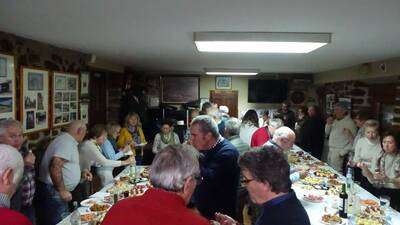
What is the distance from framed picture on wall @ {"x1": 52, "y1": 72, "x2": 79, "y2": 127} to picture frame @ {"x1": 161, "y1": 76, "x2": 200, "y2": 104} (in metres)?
4.78

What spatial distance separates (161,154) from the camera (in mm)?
1644

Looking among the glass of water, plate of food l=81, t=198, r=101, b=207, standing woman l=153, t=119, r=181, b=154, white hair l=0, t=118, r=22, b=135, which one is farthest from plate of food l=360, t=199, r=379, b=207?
standing woman l=153, t=119, r=181, b=154

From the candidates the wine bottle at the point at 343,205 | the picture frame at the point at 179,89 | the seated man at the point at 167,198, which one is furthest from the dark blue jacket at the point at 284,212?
the picture frame at the point at 179,89

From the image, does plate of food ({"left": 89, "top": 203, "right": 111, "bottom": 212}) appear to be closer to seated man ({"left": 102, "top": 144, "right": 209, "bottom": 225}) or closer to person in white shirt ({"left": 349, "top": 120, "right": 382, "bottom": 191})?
seated man ({"left": 102, "top": 144, "right": 209, "bottom": 225})

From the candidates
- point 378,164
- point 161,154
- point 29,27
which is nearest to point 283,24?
point 161,154

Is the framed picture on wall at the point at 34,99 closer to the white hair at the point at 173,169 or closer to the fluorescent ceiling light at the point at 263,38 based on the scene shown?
the fluorescent ceiling light at the point at 263,38

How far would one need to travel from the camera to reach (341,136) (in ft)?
20.2

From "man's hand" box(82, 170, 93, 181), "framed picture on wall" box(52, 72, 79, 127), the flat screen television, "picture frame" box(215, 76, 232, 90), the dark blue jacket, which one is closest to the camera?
the dark blue jacket

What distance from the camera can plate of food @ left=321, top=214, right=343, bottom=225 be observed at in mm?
2758

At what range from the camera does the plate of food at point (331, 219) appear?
2.76 m

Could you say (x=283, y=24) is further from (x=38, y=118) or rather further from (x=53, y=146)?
(x=38, y=118)

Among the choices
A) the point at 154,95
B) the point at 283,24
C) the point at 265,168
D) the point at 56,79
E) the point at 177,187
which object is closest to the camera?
the point at 177,187

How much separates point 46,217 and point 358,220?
2845 millimetres

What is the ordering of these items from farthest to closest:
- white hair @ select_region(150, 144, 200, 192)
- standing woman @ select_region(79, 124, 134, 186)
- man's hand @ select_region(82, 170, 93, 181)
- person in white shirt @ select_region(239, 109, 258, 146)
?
person in white shirt @ select_region(239, 109, 258, 146)
standing woman @ select_region(79, 124, 134, 186)
man's hand @ select_region(82, 170, 93, 181)
white hair @ select_region(150, 144, 200, 192)
